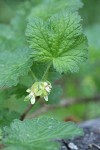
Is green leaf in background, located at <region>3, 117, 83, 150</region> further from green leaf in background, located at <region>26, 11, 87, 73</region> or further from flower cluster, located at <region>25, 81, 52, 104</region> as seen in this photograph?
green leaf in background, located at <region>26, 11, 87, 73</region>

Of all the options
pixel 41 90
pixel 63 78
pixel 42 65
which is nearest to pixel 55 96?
pixel 42 65

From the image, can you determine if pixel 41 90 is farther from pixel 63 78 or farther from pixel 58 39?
pixel 63 78

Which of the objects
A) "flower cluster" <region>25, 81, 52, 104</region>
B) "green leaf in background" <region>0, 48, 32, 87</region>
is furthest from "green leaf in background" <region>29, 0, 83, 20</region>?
"flower cluster" <region>25, 81, 52, 104</region>

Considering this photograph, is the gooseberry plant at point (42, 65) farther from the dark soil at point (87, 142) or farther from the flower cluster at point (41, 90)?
the dark soil at point (87, 142)

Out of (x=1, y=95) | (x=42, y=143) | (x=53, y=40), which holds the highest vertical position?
(x=53, y=40)

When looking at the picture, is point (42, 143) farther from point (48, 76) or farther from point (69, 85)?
point (69, 85)

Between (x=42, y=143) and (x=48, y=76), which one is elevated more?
(x=48, y=76)

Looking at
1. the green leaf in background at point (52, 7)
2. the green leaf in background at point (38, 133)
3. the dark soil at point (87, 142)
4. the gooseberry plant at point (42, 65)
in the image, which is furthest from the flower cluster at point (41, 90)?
the green leaf in background at point (52, 7)

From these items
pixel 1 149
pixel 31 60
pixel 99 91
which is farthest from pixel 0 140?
pixel 99 91
